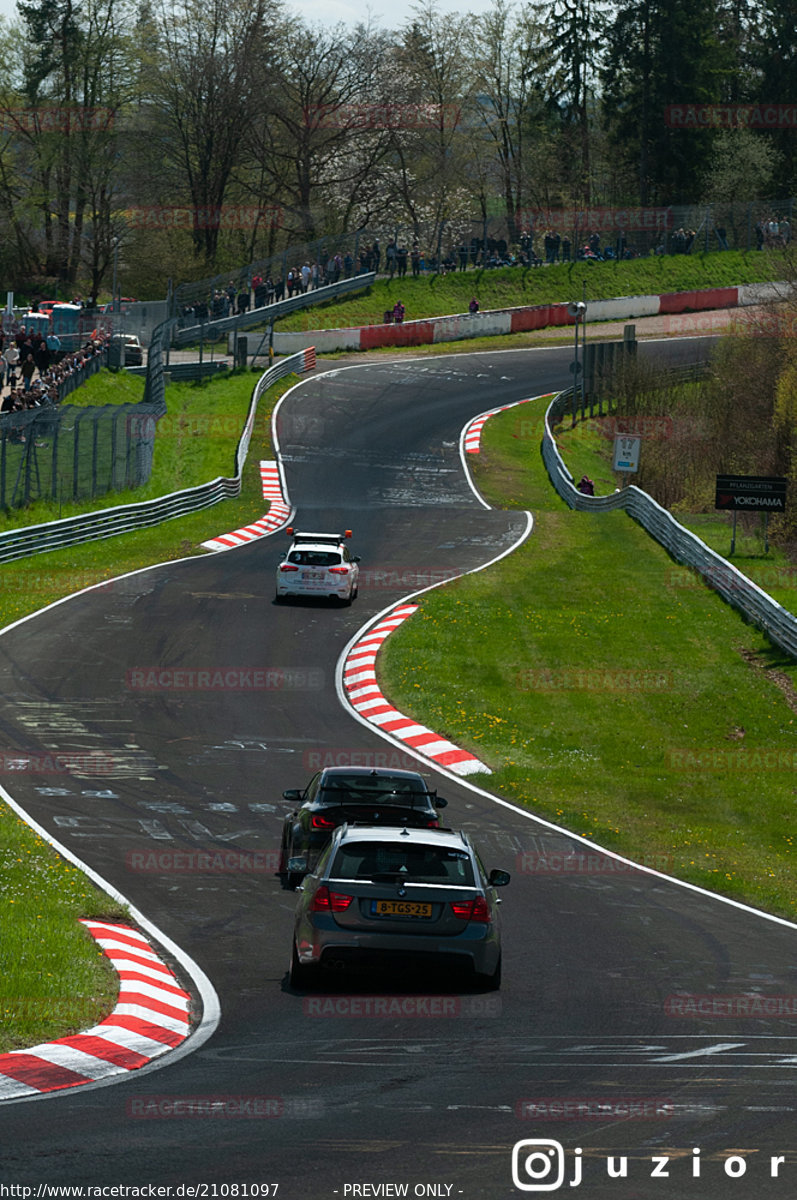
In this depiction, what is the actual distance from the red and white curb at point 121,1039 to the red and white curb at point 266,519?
2792 centimetres

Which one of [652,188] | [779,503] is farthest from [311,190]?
[779,503]

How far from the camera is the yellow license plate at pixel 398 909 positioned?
11281 millimetres

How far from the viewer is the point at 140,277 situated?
85.0 metres

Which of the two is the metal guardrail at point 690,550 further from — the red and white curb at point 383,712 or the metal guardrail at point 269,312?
the metal guardrail at point 269,312

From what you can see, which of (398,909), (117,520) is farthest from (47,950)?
(117,520)

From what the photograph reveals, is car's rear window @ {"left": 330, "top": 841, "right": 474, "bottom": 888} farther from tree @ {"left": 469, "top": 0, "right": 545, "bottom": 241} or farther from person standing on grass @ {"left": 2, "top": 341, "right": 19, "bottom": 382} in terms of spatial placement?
tree @ {"left": 469, "top": 0, "right": 545, "bottom": 241}

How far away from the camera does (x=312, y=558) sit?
1323 inches

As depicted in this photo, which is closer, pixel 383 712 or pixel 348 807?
pixel 348 807

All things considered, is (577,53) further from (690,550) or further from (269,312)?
(690,550)

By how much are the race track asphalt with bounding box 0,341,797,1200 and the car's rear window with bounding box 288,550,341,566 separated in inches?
87.3

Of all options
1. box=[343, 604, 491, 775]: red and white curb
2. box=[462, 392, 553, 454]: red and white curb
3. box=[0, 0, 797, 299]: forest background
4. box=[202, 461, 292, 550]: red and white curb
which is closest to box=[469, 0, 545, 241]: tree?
box=[0, 0, 797, 299]: forest background

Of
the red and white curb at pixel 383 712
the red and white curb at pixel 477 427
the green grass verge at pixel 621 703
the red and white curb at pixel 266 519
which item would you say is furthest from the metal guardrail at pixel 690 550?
the red and white curb at pixel 266 519

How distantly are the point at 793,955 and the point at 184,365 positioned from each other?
170 feet

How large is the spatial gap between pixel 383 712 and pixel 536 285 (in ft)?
201
